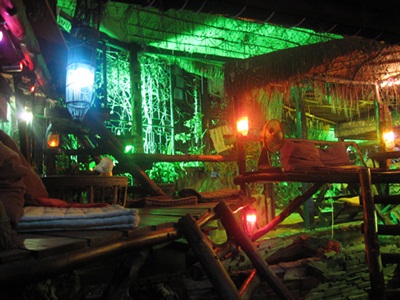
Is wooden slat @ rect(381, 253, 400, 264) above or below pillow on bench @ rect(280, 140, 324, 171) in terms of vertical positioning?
below

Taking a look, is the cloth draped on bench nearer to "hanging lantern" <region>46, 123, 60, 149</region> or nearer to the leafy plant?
"hanging lantern" <region>46, 123, 60, 149</region>

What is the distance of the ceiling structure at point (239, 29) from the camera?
12.1ft

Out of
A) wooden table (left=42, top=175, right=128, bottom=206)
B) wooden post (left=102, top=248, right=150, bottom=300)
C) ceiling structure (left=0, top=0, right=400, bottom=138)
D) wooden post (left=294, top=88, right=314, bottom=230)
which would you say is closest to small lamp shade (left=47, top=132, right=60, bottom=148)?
ceiling structure (left=0, top=0, right=400, bottom=138)

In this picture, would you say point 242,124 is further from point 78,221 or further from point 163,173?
point 78,221

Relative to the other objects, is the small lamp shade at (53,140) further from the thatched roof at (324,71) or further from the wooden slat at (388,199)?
the wooden slat at (388,199)

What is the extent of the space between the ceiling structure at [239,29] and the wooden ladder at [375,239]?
102 inches

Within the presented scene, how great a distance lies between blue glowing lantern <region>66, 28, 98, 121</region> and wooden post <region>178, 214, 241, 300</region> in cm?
357

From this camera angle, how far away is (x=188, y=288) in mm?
5086

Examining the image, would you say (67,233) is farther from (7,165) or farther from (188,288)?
(188,288)

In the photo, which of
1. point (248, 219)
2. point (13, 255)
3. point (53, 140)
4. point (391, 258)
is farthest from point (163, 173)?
point (13, 255)

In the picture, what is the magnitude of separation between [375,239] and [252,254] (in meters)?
3.10

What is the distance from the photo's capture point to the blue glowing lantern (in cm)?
556

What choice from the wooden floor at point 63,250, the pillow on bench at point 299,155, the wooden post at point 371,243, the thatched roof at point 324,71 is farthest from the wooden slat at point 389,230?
the wooden floor at point 63,250

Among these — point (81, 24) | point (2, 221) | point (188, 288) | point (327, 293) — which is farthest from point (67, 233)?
point (327, 293)
